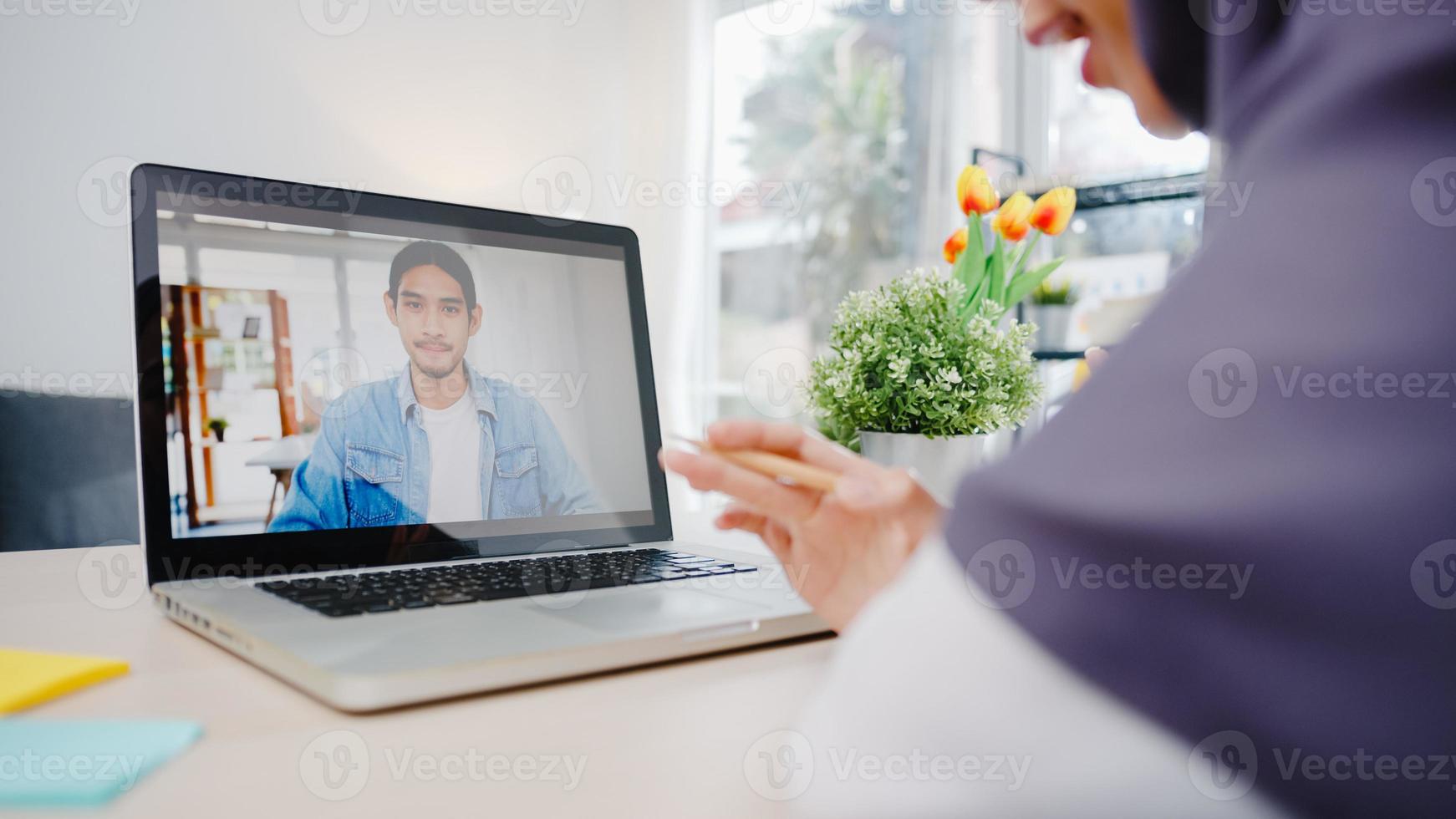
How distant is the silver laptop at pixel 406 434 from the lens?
1.93 ft

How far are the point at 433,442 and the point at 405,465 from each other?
0.03 meters

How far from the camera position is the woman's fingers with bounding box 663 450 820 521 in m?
0.48

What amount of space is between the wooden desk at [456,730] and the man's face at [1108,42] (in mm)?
349

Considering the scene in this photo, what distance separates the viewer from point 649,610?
0.59 meters

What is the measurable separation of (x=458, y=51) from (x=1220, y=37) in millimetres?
3301

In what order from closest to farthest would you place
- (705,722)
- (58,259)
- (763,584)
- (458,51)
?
(705,722)
(763,584)
(58,259)
(458,51)

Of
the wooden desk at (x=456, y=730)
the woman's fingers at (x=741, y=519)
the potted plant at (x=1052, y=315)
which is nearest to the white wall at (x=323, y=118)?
the wooden desk at (x=456, y=730)

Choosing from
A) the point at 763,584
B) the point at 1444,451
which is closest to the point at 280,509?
the point at 763,584

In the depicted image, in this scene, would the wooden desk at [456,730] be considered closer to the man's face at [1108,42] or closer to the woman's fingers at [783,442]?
the woman's fingers at [783,442]

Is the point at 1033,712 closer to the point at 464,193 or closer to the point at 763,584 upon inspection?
the point at 763,584

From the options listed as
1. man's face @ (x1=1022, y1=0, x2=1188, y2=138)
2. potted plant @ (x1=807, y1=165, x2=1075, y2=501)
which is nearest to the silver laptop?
potted plant @ (x1=807, y1=165, x2=1075, y2=501)

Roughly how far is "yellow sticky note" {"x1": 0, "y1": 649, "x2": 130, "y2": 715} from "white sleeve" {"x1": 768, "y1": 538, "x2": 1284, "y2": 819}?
1.29 feet

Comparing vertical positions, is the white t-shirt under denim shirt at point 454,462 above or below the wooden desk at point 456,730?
above

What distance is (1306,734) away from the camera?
262mm
